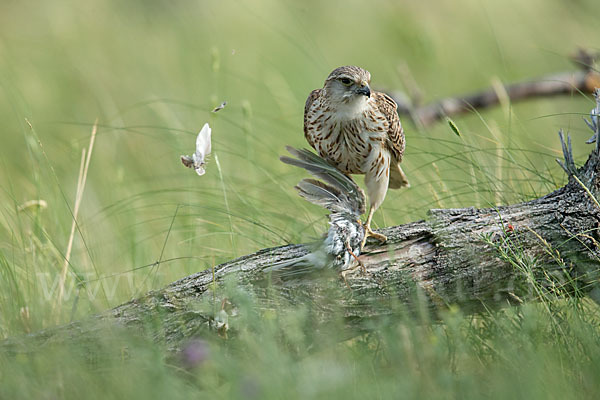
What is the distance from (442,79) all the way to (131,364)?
8.10 metres

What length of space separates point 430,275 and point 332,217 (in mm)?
569

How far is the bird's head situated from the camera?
12.3ft

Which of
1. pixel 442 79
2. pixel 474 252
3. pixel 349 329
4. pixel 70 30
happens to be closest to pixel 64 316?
pixel 349 329

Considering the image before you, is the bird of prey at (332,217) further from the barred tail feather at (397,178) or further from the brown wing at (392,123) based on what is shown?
the barred tail feather at (397,178)

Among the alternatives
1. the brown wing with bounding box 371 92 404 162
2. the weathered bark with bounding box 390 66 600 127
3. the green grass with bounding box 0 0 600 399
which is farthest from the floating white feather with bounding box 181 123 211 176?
the weathered bark with bounding box 390 66 600 127

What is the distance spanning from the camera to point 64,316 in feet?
11.5

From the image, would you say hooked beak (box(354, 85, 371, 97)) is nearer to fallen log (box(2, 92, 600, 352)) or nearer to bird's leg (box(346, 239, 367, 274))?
fallen log (box(2, 92, 600, 352))

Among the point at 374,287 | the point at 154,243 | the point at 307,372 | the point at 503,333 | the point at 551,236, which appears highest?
the point at 154,243

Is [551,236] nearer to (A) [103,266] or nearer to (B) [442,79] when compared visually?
(A) [103,266]

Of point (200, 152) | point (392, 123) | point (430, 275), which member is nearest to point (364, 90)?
point (392, 123)

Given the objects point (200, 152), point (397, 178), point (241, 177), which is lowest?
point (200, 152)

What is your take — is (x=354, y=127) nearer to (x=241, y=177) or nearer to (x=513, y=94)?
(x=513, y=94)

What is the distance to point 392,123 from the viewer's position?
3996 mm

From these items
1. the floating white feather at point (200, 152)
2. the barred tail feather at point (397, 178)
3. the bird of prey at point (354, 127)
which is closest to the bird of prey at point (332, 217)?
the bird of prey at point (354, 127)
